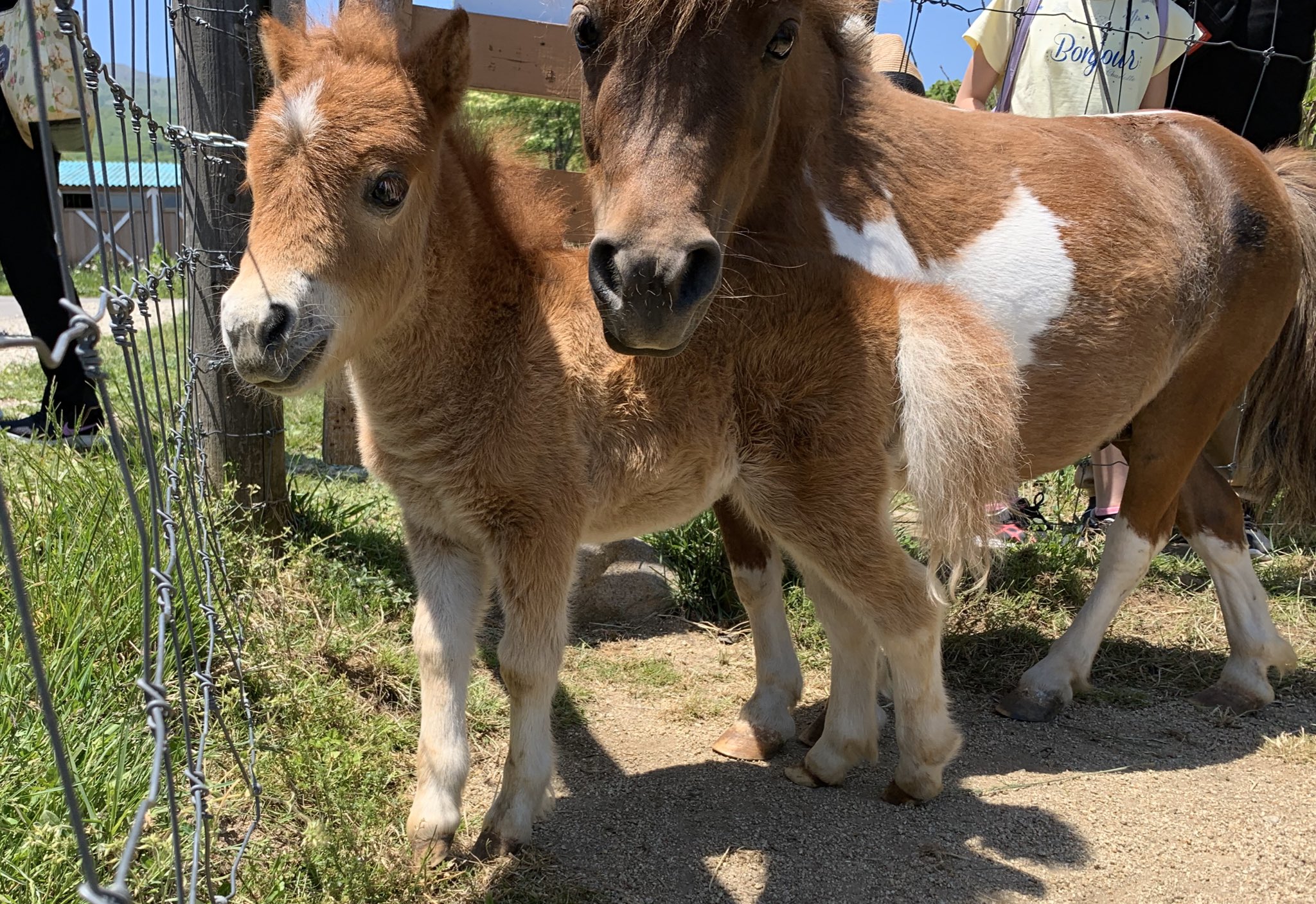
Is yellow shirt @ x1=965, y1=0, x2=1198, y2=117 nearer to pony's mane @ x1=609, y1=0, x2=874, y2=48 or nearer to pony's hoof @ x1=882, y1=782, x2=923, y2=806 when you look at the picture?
pony's mane @ x1=609, y1=0, x2=874, y2=48

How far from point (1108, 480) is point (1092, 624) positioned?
1.43 metres

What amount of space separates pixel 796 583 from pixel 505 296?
2317 millimetres

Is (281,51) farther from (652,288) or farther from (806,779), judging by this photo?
(806,779)

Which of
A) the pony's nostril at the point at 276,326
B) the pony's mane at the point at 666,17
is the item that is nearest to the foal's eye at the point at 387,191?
the pony's nostril at the point at 276,326

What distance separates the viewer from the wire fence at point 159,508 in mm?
1539

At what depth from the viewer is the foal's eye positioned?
7.84 feet

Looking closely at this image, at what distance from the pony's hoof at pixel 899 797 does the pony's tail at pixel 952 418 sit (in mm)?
692

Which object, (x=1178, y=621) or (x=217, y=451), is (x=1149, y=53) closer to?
(x=1178, y=621)

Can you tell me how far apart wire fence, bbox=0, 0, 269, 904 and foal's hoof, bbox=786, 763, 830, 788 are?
1629 mm

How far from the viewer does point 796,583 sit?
4.54 meters

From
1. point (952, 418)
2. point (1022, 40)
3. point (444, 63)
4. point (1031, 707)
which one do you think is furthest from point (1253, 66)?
point (444, 63)

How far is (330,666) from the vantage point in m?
3.38

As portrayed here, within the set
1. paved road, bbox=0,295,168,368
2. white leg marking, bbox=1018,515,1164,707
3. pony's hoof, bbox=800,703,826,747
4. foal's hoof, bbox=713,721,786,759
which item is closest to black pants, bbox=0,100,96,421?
paved road, bbox=0,295,168,368

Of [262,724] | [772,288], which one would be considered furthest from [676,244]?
[262,724]
